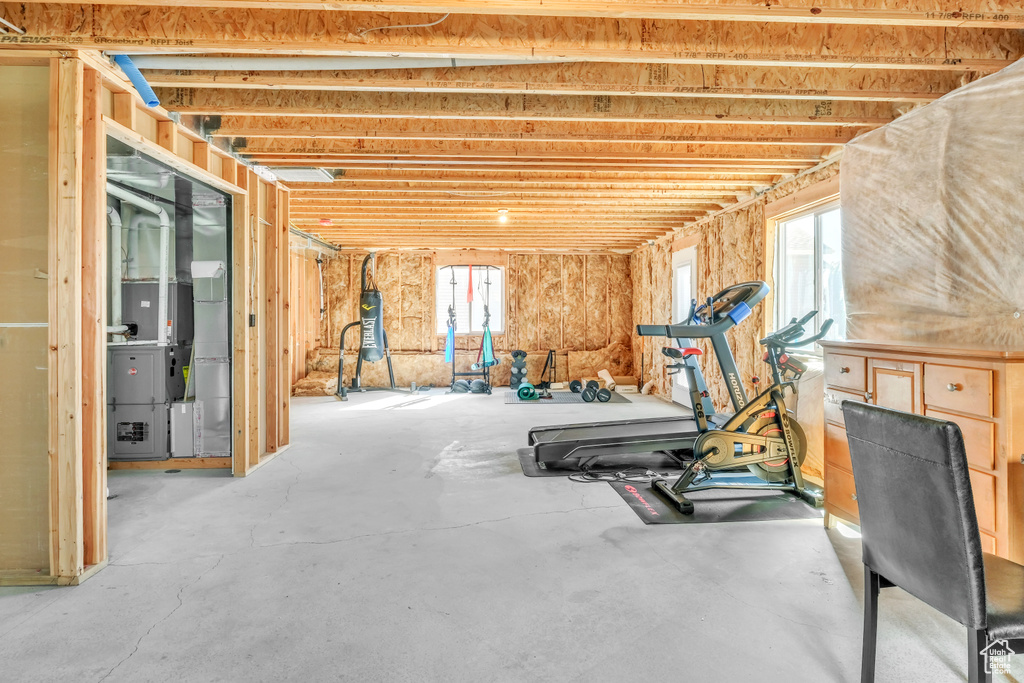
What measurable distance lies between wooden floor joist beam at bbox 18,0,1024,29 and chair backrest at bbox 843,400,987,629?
1768mm

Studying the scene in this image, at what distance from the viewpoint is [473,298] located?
10.1m

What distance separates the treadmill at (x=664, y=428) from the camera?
12.6ft

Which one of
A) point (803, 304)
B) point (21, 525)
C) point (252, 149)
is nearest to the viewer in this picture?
point (21, 525)

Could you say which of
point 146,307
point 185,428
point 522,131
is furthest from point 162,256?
point 522,131

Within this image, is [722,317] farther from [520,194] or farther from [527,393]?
[527,393]

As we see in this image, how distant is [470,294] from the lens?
9820 millimetres

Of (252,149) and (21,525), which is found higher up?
(252,149)

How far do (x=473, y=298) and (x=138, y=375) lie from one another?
6.28 meters

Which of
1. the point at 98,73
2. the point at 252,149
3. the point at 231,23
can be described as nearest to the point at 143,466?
the point at 252,149

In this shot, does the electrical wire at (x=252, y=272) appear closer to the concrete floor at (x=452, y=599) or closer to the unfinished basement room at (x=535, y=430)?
the unfinished basement room at (x=535, y=430)

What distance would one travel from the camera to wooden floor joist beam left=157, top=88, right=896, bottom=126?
3.38 meters

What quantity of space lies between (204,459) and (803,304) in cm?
558

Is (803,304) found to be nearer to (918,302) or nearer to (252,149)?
(918,302)

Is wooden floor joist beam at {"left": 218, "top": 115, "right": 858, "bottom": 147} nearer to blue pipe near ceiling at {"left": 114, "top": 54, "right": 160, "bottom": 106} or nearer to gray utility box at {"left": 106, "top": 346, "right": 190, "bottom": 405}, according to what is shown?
blue pipe near ceiling at {"left": 114, "top": 54, "right": 160, "bottom": 106}
